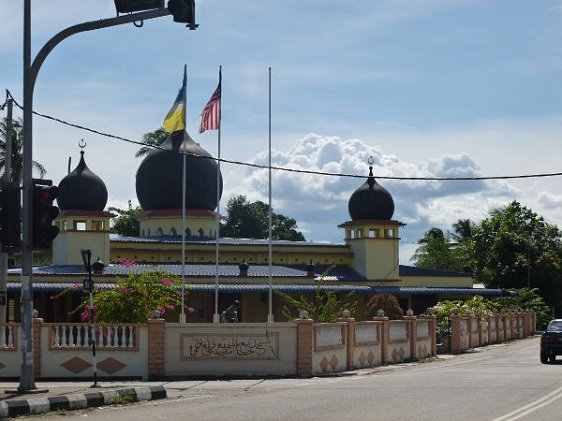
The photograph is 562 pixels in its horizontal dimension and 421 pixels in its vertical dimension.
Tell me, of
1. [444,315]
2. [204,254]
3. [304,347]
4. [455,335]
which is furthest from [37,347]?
[204,254]

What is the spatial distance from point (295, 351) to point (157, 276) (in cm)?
640

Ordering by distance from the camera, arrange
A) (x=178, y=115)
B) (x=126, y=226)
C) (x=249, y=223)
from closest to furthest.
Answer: (x=178, y=115) → (x=126, y=226) → (x=249, y=223)

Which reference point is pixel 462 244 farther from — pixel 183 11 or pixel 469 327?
pixel 183 11

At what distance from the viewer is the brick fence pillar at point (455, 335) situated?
42.2 meters

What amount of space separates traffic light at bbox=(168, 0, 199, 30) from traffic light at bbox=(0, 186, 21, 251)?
5.22m

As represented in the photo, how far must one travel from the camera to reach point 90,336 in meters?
27.2

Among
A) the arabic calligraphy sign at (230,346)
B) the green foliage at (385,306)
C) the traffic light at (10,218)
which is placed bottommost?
the arabic calligraphy sign at (230,346)

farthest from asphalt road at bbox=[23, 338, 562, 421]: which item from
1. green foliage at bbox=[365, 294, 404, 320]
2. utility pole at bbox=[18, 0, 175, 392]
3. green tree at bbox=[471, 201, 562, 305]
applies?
green tree at bbox=[471, 201, 562, 305]

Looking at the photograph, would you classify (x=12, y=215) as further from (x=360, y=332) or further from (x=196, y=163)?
(x=196, y=163)

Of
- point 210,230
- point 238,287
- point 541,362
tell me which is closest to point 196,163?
point 210,230

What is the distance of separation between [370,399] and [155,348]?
8.86 metres

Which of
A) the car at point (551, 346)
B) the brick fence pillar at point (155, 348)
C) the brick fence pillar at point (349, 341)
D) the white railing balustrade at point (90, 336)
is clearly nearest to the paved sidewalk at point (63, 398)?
the brick fence pillar at point (155, 348)

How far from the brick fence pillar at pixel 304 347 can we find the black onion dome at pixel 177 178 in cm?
2915

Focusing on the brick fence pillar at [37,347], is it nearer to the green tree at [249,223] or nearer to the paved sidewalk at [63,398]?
the paved sidewalk at [63,398]
